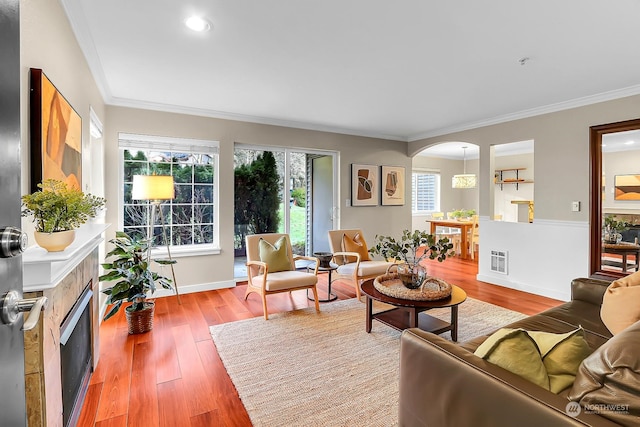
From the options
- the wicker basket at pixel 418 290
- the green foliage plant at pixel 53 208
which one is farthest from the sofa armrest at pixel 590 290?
the green foliage plant at pixel 53 208

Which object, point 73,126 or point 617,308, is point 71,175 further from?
point 617,308

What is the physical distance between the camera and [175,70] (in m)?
2.98

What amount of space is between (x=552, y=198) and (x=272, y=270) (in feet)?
11.8

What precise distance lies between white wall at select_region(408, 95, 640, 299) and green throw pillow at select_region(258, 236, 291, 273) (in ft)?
10.1

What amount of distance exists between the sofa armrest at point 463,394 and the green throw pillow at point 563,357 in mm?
166

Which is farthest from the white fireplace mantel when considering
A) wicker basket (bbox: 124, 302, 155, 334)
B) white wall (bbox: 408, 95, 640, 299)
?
white wall (bbox: 408, 95, 640, 299)

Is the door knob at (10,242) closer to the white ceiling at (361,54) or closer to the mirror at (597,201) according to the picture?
the white ceiling at (361,54)

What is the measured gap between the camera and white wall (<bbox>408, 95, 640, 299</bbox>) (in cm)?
382

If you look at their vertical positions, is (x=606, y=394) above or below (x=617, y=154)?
below

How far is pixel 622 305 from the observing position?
1771mm

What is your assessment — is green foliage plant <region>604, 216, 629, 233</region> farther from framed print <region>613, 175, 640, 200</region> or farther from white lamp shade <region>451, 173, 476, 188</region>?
white lamp shade <region>451, 173, 476, 188</region>

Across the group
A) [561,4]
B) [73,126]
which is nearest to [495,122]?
[561,4]

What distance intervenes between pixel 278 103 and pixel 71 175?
2414 mm

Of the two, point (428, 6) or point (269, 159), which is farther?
point (269, 159)
